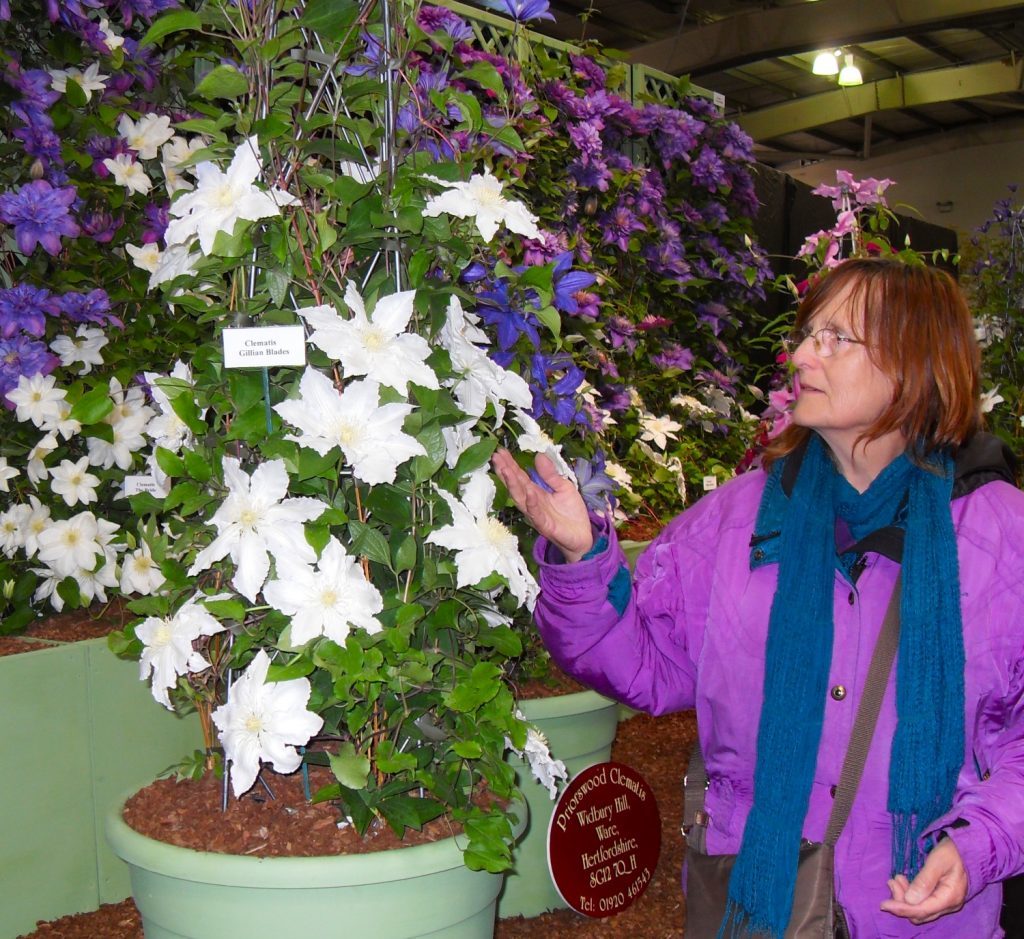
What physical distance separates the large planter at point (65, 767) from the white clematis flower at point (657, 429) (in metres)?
1.81

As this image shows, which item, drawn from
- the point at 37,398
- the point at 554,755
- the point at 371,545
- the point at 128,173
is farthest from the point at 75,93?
the point at 554,755

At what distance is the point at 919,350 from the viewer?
143cm

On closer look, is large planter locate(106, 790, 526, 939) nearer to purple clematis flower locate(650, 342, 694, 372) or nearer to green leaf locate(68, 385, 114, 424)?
green leaf locate(68, 385, 114, 424)

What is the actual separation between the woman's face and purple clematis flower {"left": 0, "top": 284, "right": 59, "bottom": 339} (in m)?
1.34

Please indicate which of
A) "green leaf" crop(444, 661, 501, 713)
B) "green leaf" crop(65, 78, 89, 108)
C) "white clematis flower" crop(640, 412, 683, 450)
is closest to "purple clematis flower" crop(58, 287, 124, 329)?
"green leaf" crop(65, 78, 89, 108)

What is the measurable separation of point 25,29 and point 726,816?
6.25ft

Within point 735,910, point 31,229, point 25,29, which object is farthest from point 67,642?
point 735,910

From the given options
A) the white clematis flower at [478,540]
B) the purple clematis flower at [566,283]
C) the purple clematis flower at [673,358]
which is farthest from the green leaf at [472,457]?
the purple clematis flower at [673,358]

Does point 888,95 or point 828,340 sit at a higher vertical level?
point 888,95

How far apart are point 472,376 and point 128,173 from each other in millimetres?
1284

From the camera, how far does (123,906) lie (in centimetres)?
216

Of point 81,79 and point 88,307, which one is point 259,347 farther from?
point 81,79

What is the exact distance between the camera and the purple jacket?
131cm

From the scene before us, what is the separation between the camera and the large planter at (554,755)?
7.18 feet
